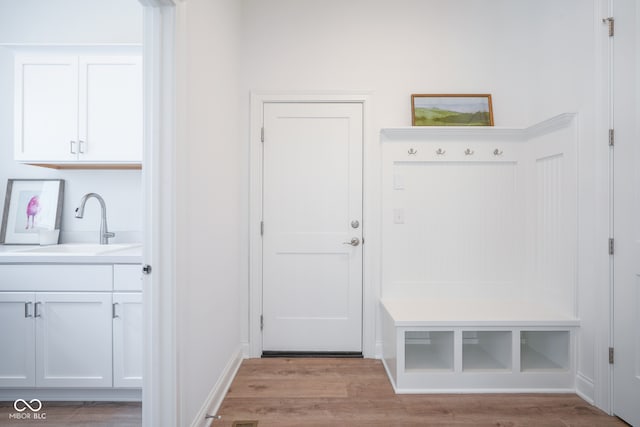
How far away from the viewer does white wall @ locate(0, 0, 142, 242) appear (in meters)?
2.37

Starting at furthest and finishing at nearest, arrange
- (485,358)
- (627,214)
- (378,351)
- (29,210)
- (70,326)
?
(378,351) < (29,210) < (485,358) < (70,326) < (627,214)

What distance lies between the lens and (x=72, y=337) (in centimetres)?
185

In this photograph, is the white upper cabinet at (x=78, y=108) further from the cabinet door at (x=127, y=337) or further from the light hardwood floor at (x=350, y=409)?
the light hardwood floor at (x=350, y=409)

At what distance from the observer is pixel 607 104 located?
1844 mm

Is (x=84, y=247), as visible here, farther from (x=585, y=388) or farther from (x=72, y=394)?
(x=585, y=388)

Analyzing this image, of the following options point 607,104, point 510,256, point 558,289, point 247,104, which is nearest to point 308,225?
point 247,104

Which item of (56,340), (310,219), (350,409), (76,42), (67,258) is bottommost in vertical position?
(350,409)

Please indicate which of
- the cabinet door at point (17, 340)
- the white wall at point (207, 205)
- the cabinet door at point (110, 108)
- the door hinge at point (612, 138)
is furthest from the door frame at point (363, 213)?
the door hinge at point (612, 138)

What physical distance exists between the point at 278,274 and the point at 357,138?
129cm

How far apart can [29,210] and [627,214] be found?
12.9 ft

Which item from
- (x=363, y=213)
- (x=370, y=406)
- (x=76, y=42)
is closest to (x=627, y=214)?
(x=363, y=213)

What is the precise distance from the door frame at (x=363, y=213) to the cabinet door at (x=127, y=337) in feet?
2.78

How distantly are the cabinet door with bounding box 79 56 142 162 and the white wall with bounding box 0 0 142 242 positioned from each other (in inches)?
12.8

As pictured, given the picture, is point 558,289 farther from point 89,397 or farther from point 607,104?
point 89,397
